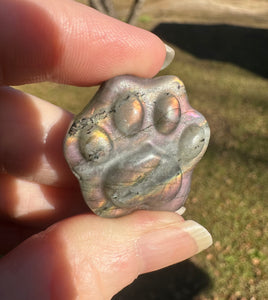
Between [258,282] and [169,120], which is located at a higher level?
[169,120]

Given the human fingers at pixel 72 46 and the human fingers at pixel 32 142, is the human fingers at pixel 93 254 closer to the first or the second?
the human fingers at pixel 32 142

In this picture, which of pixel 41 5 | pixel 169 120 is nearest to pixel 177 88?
pixel 169 120

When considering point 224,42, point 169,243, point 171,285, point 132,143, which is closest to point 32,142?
point 132,143

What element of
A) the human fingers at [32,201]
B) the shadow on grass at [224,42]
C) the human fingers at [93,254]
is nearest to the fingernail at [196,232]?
the human fingers at [93,254]

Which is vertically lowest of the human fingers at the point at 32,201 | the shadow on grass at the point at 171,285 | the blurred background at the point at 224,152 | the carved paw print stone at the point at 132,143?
the shadow on grass at the point at 171,285

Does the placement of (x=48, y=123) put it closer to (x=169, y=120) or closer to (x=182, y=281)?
(x=169, y=120)
